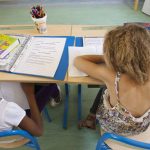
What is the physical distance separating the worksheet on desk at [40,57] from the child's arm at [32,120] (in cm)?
12

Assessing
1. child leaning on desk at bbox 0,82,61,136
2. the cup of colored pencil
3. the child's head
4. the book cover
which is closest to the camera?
the child's head

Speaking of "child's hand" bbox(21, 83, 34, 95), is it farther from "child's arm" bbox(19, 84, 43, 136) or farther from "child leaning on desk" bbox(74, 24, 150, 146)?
"child leaning on desk" bbox(74, 24, 150, 146)

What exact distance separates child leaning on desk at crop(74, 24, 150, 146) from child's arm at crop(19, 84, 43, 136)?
0.34m

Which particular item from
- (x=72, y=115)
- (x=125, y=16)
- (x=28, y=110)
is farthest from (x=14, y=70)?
(x=125, y=16)

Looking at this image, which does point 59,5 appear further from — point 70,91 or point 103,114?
point 103,114

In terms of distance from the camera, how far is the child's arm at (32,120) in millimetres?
1150

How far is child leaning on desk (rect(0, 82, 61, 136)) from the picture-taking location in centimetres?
106

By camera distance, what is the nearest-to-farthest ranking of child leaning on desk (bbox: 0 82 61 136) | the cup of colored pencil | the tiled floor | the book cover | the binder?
child leaning on desk (bbox: 0 82 61 136) < the binder < the book cover < the cup of colored pencil < the tiled floor

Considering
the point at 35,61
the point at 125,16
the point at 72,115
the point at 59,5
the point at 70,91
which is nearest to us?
the point at 35,61

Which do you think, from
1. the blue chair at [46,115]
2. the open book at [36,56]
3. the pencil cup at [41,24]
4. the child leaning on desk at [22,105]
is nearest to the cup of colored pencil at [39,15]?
the pencil cup at [41,24]

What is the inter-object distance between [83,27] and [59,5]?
87.1 inches

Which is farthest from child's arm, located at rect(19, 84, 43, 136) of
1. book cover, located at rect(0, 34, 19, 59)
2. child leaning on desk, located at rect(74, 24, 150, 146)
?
child leaning on desk, located at rect(74, 24, 150, 146)

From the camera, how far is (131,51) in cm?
91

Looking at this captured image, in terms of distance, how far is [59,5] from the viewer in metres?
3.69
